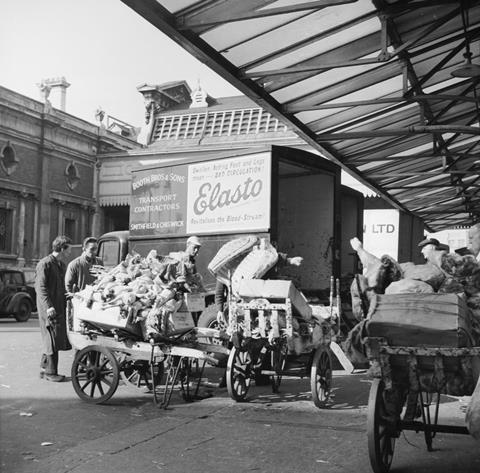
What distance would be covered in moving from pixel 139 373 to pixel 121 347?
935 millimetres

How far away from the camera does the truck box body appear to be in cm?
1012

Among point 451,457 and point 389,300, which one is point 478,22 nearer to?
point 389,300

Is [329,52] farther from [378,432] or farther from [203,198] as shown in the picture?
[378,432]

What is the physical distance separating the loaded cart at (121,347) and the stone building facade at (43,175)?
23.8m

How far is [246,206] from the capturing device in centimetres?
1023

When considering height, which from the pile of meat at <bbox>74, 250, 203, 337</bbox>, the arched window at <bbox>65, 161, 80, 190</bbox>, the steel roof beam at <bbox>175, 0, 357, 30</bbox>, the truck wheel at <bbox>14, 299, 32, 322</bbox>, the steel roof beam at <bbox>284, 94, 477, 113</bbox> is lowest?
the truck wheel at <bbox>14, 299, 32, 322</bbox>

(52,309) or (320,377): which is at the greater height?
(52,309)

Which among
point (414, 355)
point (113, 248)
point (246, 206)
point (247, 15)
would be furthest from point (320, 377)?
point (113, 248)

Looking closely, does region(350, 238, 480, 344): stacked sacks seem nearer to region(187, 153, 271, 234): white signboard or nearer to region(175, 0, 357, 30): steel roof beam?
region(175, 0, 357, 30): steel roof beam

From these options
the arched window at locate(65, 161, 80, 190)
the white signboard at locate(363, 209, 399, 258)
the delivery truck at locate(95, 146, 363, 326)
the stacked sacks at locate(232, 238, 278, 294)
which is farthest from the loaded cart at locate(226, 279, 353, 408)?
the arched window at locate(65, 161, 80, 190)

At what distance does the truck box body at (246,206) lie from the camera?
399 inches

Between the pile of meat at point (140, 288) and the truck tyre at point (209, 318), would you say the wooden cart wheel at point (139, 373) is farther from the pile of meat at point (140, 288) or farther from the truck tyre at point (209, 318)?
the truck tyre at point (209, 318)

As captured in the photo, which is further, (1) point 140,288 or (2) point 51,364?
(2) point 51,364

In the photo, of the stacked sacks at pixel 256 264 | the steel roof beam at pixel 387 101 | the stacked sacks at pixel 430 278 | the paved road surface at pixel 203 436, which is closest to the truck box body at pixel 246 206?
the steel roof beam at pixel 387 101
